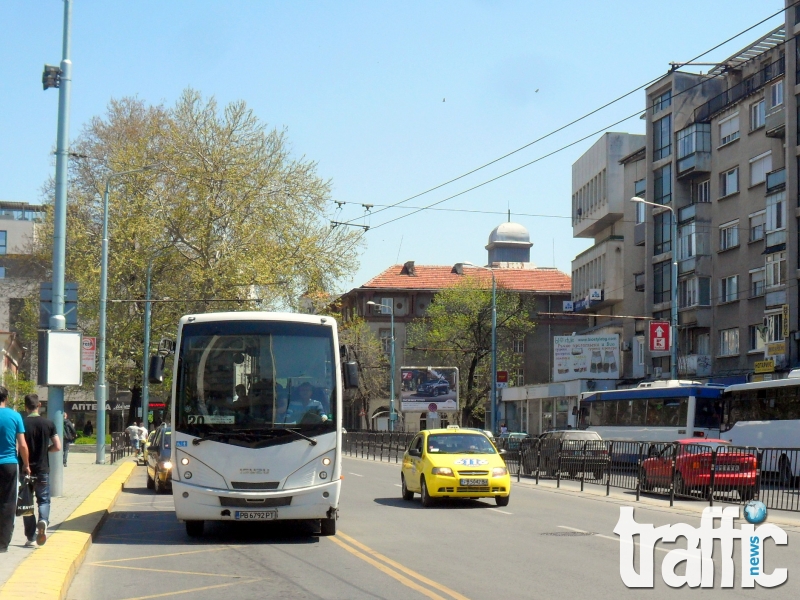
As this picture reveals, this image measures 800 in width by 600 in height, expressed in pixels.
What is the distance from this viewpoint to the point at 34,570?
32.7 feet

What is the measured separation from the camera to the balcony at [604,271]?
215 ft

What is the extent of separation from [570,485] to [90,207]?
27.3 meters

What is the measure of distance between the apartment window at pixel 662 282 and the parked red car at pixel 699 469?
34.9m

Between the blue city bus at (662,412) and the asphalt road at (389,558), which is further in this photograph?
the blue city bus at (662,412)

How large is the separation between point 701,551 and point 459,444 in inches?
339

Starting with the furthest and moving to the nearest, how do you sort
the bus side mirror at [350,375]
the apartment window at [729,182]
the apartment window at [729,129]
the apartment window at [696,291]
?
1. the apartment window at [696,291]
2. the apartment window at [729,182]
3. the apartment window at [729,129]
4. the bus side mirror at [350,375]

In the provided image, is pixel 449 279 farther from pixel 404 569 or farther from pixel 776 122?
pixel 404 569

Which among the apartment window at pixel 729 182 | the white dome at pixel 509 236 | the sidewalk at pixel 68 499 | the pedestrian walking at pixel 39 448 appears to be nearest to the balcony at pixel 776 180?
the apartment window at pixel 729 182

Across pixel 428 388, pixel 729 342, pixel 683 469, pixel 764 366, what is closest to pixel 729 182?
pixel 729 342

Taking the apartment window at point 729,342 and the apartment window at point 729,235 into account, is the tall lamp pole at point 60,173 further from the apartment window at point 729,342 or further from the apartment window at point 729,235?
the apartment window at point 729,235

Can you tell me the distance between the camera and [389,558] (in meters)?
12.4

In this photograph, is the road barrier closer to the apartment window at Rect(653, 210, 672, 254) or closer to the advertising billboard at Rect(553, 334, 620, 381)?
the apartment window at Rect(653, 210, 672, 254)

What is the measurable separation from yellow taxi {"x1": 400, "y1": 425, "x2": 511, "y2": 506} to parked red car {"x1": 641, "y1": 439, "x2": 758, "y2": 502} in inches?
148

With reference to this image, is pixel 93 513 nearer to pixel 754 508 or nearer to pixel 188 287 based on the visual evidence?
pixel 754 508
